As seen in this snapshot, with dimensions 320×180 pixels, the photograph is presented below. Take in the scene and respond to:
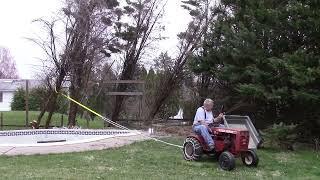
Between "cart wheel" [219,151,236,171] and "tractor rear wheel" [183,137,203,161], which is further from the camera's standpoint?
"tractor rear wheel" [183,137,203,161]

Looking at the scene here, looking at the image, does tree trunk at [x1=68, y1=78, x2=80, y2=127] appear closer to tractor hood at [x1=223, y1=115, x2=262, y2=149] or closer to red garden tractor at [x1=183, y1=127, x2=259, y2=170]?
tractor hood at [x1=223, y1=115, x2=262, y2=149]

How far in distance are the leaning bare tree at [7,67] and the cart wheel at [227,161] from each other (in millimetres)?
57516

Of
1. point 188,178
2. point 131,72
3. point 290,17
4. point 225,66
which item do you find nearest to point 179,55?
point 131,72

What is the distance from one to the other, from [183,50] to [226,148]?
1158 centimetres

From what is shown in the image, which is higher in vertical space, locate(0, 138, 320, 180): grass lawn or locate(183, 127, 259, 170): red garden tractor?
locate(183, 127, 259, 170): red garden tractor

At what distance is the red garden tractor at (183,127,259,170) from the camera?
1023cm

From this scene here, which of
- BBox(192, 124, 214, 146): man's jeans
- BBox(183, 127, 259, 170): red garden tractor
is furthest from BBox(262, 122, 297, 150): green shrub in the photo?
BBox(192, 124, 214, 146): man's jeans

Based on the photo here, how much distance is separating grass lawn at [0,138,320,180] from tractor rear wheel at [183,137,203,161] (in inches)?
7.4

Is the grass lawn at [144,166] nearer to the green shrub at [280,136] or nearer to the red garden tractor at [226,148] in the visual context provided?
the red garden tractor at [226,148]

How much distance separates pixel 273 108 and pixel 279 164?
5.42 m

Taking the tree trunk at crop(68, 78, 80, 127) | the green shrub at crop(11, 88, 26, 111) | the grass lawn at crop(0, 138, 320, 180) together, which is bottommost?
the grass lawn at crop(0, 138, 320, 180)

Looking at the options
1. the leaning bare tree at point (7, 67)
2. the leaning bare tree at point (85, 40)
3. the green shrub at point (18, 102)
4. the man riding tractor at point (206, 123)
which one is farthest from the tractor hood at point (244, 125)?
the leaning bare tree at point (7, 67)

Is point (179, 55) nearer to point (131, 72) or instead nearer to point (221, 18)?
point (131, 72)

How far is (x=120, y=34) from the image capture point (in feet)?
68.2
